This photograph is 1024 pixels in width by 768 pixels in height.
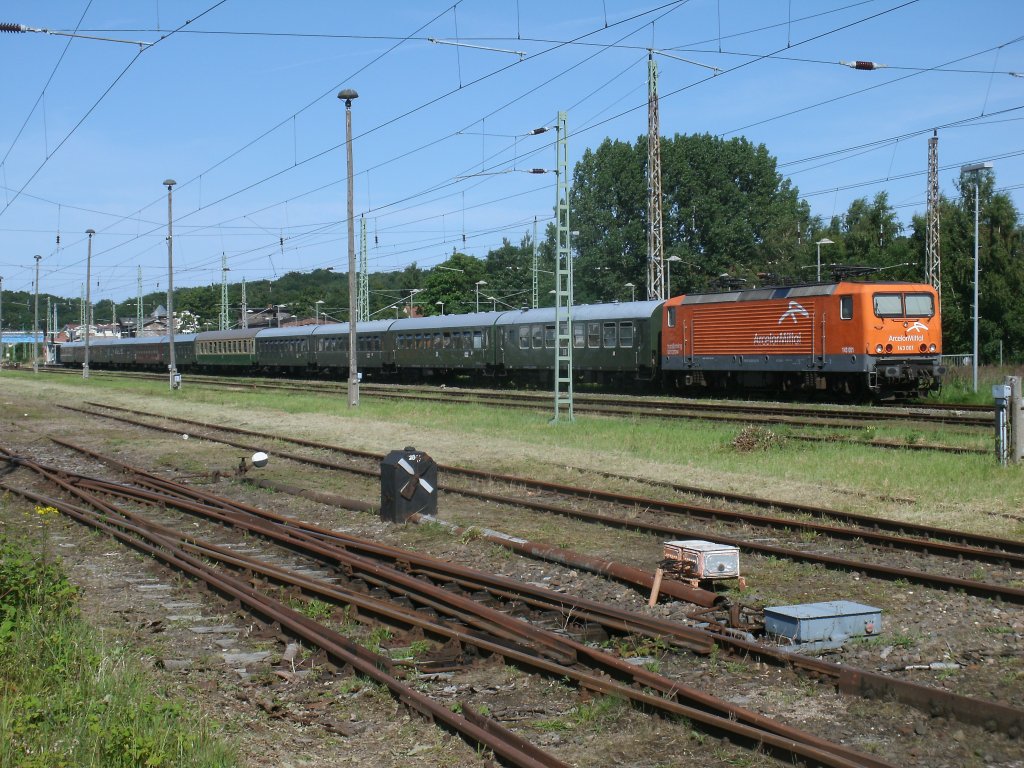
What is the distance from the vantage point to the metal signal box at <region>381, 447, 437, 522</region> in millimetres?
13023

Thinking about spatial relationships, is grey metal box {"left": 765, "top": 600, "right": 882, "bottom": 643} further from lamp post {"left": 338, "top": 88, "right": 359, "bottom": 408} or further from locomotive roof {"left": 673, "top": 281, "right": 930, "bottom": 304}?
lamp post {"left": 338, "top": 88, "right": 359, "bottom": 408}

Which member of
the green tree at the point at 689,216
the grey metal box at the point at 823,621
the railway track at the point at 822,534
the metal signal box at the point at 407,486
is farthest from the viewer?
the green tree at the point at 689,216

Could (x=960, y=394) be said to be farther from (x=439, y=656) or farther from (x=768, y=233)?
(x=768, y=233)

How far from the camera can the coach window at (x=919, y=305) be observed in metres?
26.9

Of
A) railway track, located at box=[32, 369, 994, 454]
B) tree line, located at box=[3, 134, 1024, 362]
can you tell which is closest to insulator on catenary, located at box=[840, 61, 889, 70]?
railway track, located at box=[32, 369, 994, 454]

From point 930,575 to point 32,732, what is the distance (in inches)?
283

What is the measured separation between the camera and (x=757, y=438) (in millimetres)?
19172

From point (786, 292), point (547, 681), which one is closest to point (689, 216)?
point (786, 292)

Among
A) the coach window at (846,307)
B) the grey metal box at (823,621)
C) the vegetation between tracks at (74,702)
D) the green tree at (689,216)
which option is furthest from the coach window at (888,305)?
the green tree at (689,216)

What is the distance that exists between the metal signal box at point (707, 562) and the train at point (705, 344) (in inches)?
716

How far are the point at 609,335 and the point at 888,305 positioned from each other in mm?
11094

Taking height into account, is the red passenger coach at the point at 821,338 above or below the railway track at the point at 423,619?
above

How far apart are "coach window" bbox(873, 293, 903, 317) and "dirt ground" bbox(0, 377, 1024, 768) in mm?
16249

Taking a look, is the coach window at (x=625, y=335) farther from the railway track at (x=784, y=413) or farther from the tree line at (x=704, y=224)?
the tree line at (x=704, y=224)
